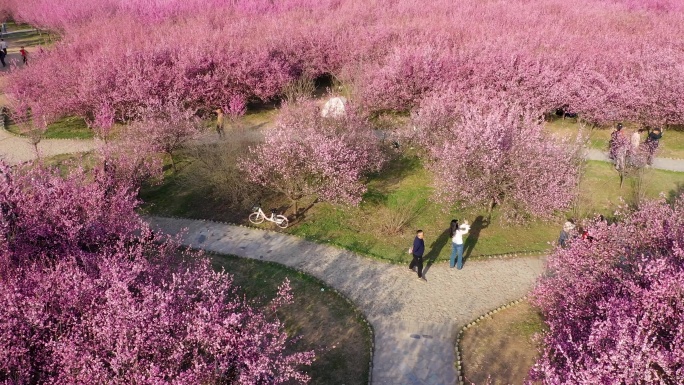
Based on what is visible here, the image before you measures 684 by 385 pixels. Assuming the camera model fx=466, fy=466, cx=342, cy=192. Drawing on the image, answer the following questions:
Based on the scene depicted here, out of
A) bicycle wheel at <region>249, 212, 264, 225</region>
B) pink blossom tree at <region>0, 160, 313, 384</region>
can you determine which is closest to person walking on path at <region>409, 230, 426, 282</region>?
pink blossom tree at <region>0, 160, 313, 384</region>

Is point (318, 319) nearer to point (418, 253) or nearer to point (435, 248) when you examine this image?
point (418, 253)

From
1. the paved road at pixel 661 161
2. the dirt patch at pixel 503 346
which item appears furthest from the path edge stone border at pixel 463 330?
the paved road at pixel 661 161

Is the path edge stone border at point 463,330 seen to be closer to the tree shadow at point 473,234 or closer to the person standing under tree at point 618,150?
the tree shadow at point 473,234

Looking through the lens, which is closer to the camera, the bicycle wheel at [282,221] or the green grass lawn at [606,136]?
the bicycle wheel at [282,221]

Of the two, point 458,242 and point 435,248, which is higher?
point 458,242

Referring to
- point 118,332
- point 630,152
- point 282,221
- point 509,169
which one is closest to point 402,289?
point 282,221

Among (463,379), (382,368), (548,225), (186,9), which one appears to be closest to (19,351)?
(382,368)
